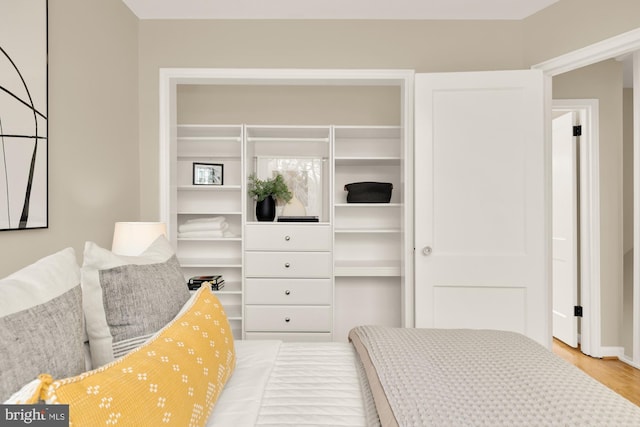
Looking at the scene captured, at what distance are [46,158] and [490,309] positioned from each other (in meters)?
2.67

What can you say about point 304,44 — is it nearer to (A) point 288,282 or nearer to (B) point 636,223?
(A) point 288,282

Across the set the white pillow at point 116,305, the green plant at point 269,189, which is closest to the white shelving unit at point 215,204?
the green plant at point 269,189

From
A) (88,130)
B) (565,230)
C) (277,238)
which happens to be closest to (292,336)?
(277,238)

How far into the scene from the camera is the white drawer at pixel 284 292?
10.0 feet

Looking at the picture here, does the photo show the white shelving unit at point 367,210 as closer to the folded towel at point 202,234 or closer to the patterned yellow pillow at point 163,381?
the folded towel at point 202,234

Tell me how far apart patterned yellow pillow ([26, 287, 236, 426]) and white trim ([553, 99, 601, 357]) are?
3.35 metres

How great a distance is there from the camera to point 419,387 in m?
1.09

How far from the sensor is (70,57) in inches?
74.0

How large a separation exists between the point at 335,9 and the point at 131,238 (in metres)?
1.98

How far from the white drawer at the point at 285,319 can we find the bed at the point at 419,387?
4.72ft

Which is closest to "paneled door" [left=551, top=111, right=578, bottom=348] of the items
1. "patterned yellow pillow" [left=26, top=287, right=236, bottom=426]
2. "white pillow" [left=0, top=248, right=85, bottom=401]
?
"patterned yellow pillow" [left=26, top=287, right=236, bottom=426]

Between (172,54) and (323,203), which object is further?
(323,203)

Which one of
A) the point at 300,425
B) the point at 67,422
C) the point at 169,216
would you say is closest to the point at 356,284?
the point at 169,216

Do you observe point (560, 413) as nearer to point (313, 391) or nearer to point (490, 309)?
point (313, 391)
